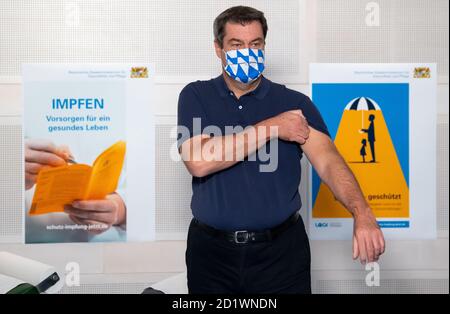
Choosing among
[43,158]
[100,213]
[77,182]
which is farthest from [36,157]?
[100,213]

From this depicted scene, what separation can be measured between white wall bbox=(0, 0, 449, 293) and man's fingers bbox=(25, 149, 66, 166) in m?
0.07

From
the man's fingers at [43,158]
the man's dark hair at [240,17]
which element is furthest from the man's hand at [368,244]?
the man's fingers at [43,158]

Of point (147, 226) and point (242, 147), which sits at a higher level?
point (242, 147)

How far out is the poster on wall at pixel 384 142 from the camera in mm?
2791

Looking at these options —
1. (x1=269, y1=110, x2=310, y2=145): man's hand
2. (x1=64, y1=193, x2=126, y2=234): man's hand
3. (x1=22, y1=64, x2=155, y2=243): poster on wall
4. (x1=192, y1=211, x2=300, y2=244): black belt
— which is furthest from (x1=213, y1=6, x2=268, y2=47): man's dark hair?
(x1=64, y1=193, x2=126, y2=234): man's hand

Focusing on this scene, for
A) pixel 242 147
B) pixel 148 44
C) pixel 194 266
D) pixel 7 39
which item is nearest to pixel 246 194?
pixel 242 147

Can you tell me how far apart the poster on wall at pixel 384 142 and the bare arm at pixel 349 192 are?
3.00ft

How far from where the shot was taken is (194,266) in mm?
1896

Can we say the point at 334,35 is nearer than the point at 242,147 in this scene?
No

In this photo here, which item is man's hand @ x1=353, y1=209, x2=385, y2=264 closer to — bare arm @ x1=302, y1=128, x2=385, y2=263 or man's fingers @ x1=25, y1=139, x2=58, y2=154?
bare arm @ x1=302, y1=128, x2=385, y2=263

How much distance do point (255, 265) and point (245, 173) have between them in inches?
12.0

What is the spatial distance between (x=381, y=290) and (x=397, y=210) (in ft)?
1.37
